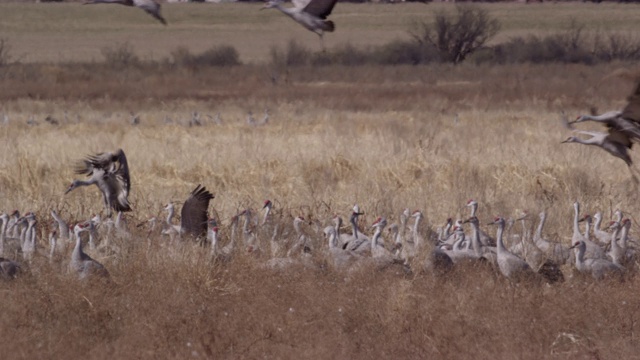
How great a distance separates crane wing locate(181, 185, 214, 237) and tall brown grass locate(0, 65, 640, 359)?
21.8 inches

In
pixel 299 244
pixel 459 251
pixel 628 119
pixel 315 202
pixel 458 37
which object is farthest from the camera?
pixel 458 37

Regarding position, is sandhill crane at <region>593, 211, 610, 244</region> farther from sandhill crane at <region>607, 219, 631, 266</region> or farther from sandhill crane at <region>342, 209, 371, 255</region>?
sandhill crane at <region>342, 209, 371, 255</region>

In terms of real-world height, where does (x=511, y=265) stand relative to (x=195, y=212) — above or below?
above

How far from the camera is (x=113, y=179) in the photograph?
39.4ft

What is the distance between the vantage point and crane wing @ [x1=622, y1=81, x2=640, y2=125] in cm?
977

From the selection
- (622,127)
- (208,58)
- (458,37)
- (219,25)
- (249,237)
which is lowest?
(219,25)

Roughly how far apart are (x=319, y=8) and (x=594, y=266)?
3346mm

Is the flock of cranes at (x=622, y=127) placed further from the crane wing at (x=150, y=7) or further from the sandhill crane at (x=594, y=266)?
the crane wing at (x=150, y=7)

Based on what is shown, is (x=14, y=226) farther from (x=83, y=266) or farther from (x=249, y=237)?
(x=83, y=266)

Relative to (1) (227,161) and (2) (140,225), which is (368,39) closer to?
(1) (227,161)

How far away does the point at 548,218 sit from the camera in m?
13.4

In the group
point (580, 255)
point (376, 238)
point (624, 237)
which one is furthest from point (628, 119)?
point (376, 238)

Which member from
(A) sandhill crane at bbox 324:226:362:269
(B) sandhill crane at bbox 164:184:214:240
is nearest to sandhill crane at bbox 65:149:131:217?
(B) sandhill crane at bbox 164:184:214:240

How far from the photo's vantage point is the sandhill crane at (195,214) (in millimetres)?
11289
